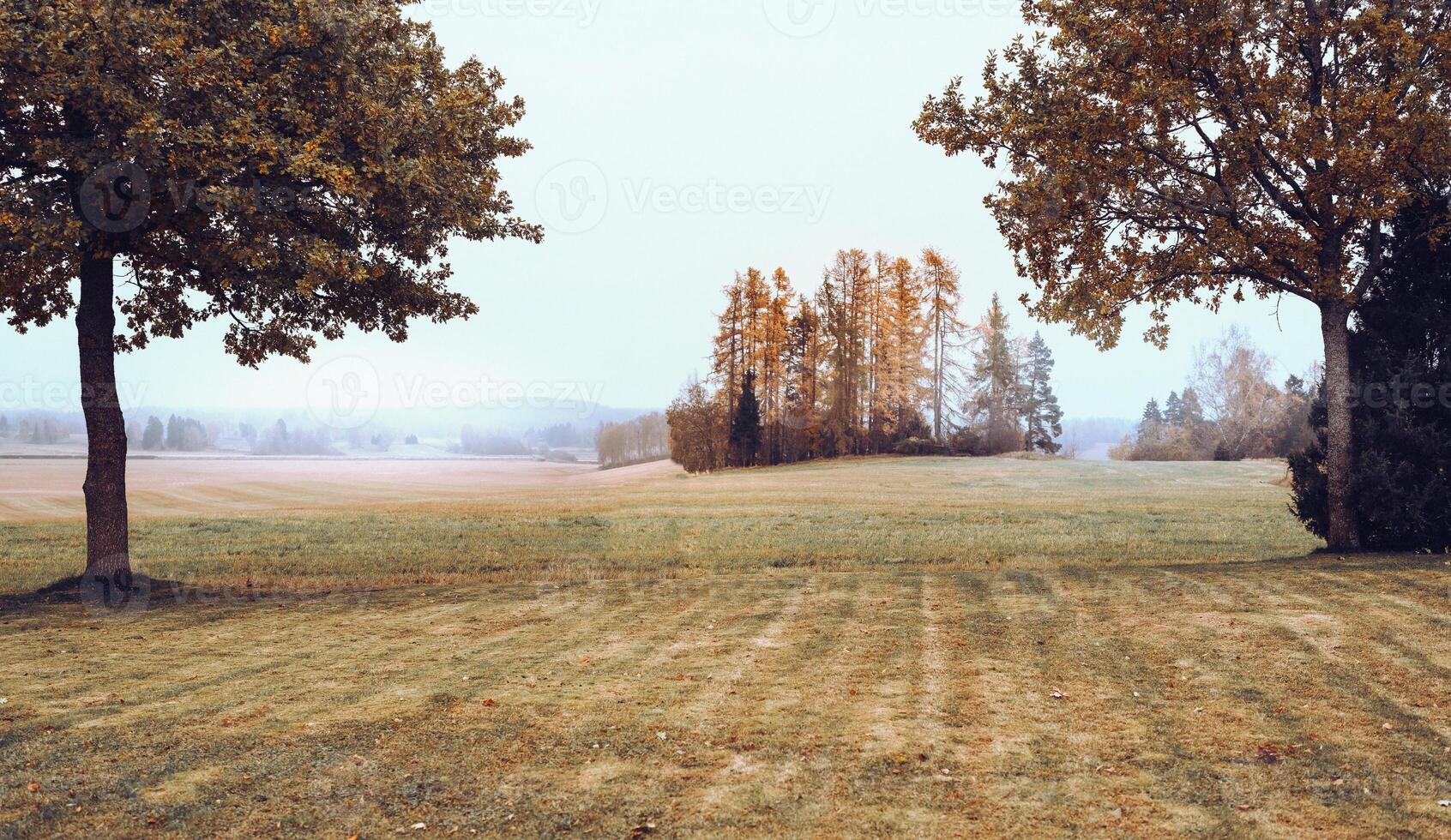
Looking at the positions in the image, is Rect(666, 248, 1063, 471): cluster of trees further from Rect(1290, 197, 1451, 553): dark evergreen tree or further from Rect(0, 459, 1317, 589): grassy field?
Rect(1290, 197, 1451, 553): dark evergreen tree

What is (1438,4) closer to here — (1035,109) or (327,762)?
(1035,109)

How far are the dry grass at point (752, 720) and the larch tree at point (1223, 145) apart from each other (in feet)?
21.1

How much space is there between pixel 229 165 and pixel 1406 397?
19066 mm

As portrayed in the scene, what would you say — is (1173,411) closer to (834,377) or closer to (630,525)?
(834,377)

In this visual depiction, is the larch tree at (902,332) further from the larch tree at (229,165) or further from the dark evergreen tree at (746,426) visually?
the larch tree at (229,165)

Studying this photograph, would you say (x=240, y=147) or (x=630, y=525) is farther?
(x=630, y=525)

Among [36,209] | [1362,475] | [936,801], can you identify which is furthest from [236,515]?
[1362,475]

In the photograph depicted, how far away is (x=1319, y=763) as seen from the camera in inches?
235

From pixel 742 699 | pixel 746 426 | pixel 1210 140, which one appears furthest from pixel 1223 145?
pixel 746 426

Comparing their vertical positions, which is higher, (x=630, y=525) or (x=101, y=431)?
(x=101, y=431)

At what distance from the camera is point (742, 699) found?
7289 millimetres

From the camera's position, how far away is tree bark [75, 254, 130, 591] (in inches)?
527

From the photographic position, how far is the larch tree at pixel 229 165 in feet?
36.2

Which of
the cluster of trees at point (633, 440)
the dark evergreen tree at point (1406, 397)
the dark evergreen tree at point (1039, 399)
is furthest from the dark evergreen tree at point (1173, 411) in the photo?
the dark evergreen tree at point (1406, 397)
